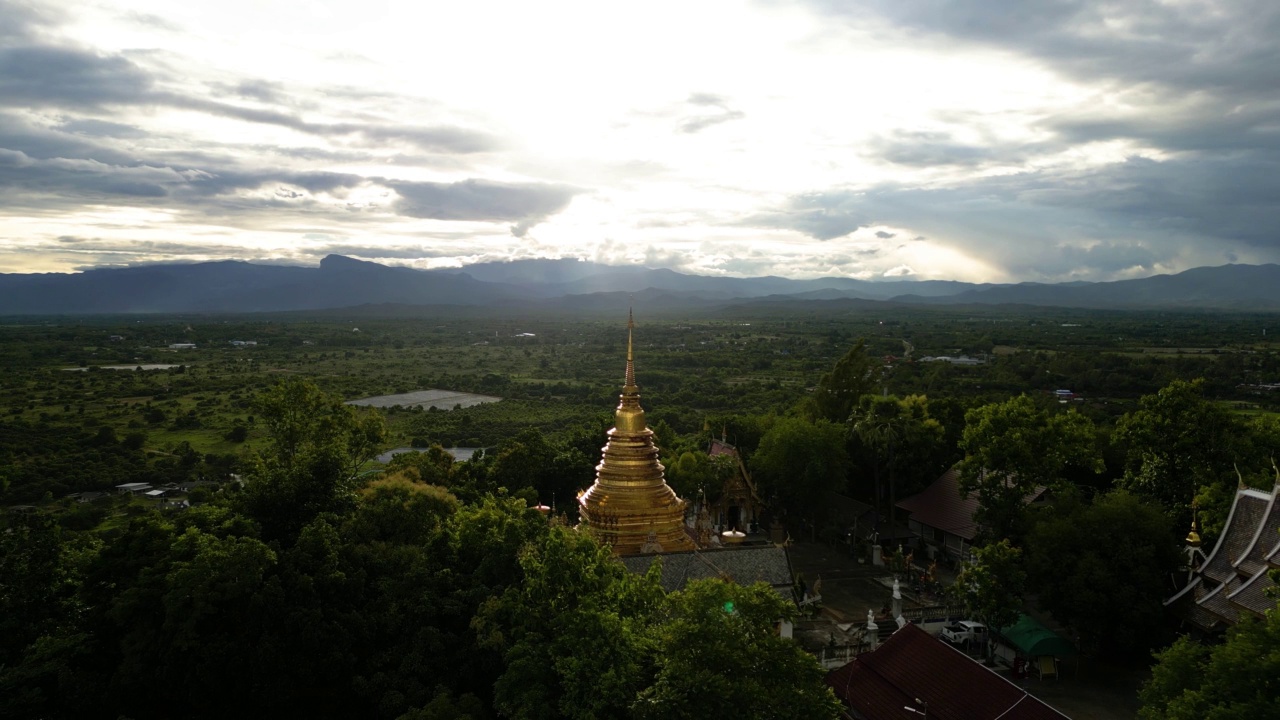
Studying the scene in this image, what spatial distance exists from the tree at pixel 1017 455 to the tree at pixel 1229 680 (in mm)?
13176

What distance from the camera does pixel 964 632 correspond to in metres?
26.5

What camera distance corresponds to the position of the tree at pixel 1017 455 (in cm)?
3008

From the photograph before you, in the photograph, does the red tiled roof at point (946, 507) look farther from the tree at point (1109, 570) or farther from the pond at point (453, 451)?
the pond at point (453, 451)

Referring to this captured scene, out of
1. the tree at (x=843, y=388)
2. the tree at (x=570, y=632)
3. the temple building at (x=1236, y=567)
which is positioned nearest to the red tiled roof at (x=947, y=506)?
the tree at (x=843, y=388)

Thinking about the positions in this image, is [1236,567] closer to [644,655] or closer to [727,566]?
[727,566]

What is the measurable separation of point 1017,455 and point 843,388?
18450mm

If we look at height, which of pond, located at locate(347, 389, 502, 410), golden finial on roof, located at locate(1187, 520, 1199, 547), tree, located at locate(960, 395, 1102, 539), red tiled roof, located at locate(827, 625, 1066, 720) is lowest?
pond, located at locate(347, 389, 502, 410)

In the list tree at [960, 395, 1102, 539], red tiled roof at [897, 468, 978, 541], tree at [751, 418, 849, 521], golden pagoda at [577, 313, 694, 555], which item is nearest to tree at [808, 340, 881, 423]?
Answer: red tiled roof at [897, 468, 978, 541]

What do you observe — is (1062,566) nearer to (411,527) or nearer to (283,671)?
(411,527)

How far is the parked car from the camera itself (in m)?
26.4

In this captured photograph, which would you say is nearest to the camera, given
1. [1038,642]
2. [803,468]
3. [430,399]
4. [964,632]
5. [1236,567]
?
[1236,567]

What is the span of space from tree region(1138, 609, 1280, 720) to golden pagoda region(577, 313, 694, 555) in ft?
52.0

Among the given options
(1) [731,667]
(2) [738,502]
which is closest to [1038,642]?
(1) [731,667]

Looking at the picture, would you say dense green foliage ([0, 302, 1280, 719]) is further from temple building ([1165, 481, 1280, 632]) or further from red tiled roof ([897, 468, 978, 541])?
red tiled roof ([897, 468, 978, 541])
